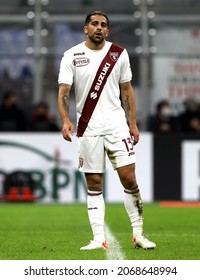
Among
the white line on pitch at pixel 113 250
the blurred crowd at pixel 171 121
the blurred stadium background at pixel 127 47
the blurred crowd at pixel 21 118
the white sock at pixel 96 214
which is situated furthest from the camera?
the blurred stadium background at pixel 127 47

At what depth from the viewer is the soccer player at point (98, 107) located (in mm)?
10984

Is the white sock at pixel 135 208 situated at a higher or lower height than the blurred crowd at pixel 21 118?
lower

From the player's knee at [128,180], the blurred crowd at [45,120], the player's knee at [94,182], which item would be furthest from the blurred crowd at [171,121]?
the player's knee at [94,182]

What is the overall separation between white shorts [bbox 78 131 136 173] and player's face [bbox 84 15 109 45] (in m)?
0.99

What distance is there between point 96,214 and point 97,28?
6.17ft

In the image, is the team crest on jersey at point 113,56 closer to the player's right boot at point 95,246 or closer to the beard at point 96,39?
the beard at point 96,39

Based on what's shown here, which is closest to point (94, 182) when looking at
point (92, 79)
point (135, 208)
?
point (135, 208)

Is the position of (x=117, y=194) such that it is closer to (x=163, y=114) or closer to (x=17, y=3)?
(x=163, y=114)

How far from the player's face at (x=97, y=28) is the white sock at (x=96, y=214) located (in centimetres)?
156

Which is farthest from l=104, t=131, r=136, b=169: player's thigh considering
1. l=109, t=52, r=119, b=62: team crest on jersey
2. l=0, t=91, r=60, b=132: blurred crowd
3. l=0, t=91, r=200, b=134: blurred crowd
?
l=0, t=91, r=60, b=132: blurred crowd

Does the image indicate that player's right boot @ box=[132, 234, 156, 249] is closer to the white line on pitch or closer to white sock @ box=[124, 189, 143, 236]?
white sock @ box=[124, 189, 143, 236]

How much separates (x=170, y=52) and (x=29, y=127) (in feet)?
11.1

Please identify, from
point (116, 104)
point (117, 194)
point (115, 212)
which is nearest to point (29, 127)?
point (117, 194)

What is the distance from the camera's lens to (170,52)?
73.7 ft
